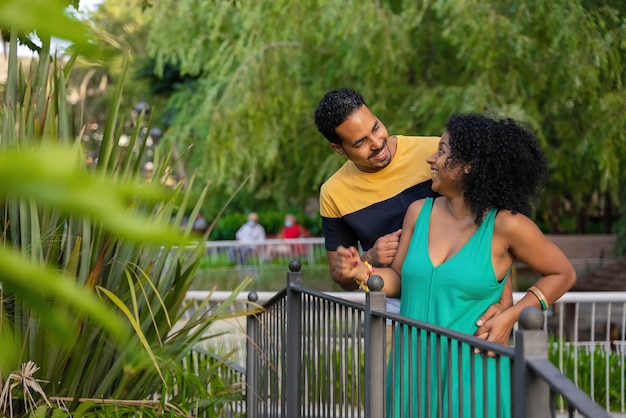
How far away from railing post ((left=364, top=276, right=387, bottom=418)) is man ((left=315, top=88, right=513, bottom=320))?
578mm

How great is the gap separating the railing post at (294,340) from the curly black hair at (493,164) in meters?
1.20

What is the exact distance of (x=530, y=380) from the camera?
177 cm

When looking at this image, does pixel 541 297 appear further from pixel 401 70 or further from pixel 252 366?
pixel 401 70

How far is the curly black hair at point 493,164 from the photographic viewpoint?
302 cm

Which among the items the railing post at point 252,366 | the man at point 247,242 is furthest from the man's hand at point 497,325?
the man at point 247,242

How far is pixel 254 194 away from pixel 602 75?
53.8 ft

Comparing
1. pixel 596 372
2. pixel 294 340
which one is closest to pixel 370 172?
pixel 294 340

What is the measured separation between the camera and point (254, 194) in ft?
88.1

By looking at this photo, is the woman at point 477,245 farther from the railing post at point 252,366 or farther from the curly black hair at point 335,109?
the railing post at point 252,366

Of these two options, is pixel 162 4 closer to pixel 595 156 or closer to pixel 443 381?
pixel 595 156

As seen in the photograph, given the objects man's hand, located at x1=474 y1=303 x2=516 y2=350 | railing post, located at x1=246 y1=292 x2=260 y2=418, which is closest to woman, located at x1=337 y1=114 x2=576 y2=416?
man's hand, located at x1=474 y1=303 x2=516 y2=350

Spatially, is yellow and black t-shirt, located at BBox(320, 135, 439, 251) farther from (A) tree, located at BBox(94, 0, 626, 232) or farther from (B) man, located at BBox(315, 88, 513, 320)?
(A) tree, located at BBox(94, 0, 626, 232)

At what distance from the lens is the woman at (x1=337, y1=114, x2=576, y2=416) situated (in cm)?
296

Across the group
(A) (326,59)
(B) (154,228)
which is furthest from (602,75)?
(B) (154,228)
